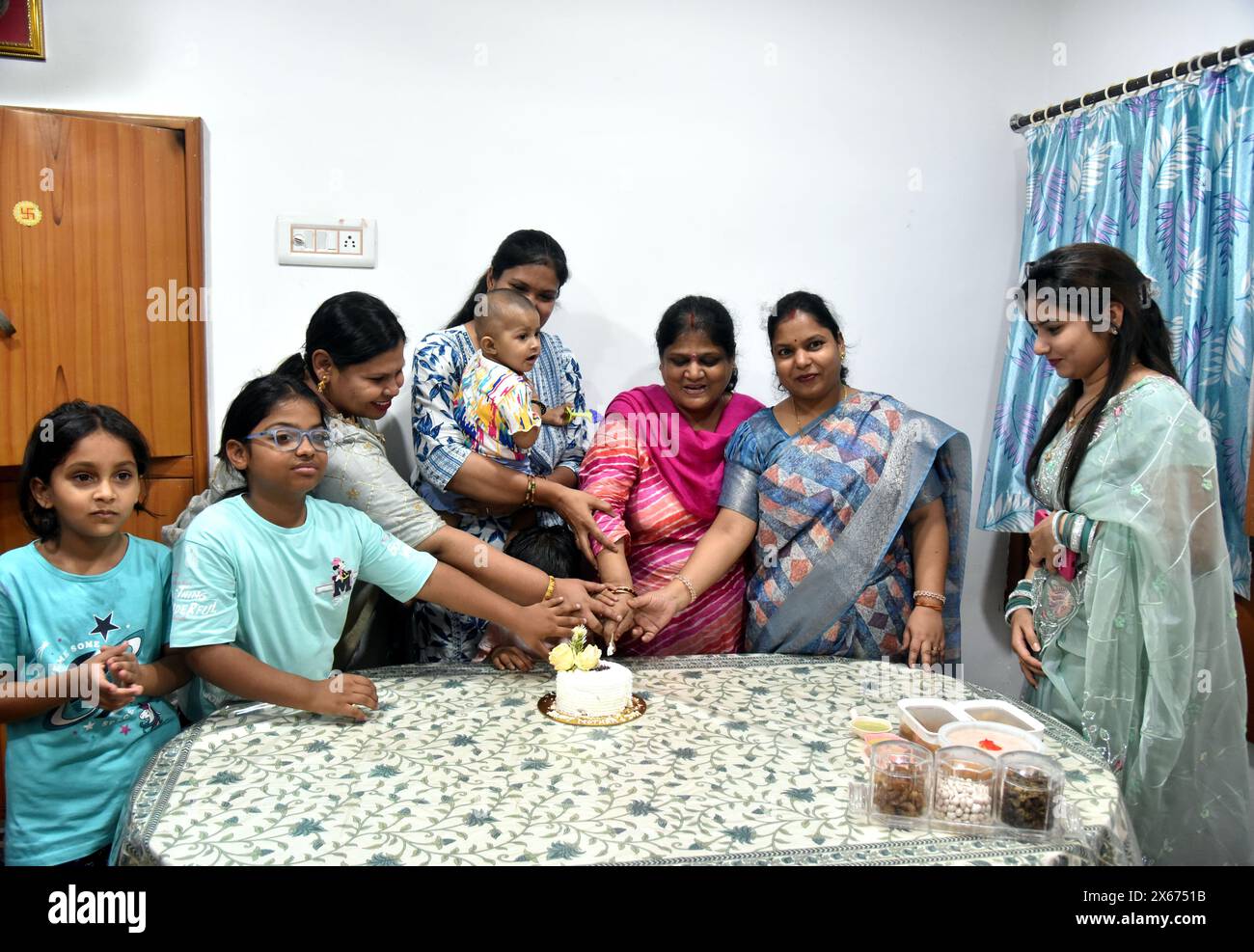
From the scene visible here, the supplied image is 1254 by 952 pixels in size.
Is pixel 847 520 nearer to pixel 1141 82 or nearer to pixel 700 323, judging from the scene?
pixel 700 323

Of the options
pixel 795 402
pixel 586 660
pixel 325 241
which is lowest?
pixel 586 660

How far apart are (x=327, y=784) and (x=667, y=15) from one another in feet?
8.21

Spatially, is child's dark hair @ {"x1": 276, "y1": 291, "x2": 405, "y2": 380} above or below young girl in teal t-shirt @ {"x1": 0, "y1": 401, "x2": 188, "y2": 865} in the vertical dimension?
above

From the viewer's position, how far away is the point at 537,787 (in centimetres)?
131

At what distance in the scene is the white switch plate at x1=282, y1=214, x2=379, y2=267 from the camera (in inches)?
101

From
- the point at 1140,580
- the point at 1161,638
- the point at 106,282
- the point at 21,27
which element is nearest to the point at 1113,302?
the point at 1140,580

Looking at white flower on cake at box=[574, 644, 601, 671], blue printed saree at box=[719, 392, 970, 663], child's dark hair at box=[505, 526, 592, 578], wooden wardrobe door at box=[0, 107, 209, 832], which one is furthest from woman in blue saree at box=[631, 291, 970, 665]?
wooden wardrobe door at box=[0, 107, 209, 832]

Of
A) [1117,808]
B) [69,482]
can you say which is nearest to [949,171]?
[1117,808]

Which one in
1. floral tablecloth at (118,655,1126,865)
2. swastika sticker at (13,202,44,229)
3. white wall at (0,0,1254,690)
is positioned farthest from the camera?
white wall at (0,0,1254,690)

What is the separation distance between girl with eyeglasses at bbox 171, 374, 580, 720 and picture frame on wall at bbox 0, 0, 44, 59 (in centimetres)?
157

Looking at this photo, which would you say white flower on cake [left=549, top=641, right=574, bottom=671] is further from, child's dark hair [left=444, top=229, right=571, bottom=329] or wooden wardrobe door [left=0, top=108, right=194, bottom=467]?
wooden wardrobe door [left=0, top=108, right=194, bottom=467]

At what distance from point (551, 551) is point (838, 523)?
714mm

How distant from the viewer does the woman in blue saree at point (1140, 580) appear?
5.62 ft

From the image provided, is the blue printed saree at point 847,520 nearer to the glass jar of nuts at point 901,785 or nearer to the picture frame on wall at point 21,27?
the glass jar of nuts at point 901,785
